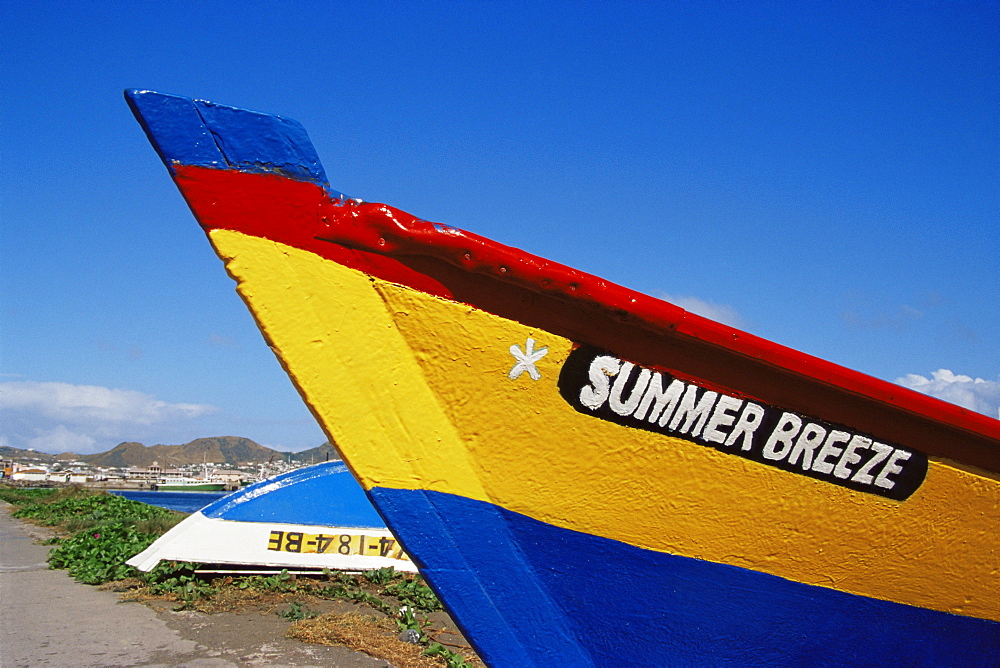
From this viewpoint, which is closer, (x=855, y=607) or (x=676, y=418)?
(x=676, y=418)

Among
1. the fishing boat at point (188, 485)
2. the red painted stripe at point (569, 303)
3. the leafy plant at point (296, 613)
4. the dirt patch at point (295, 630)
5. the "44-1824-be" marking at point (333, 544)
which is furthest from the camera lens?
the fishing boat at point (188, 485)

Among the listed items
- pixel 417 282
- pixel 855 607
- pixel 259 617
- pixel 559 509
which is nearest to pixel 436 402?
pixel 417 282

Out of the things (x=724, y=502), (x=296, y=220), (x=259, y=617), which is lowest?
(x=259, y=617)

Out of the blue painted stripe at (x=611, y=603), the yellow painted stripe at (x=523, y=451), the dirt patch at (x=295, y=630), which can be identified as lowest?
the dirt patch at (x=295, y=630)

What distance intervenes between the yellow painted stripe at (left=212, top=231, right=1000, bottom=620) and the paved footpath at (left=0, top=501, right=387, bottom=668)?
11.4 feet

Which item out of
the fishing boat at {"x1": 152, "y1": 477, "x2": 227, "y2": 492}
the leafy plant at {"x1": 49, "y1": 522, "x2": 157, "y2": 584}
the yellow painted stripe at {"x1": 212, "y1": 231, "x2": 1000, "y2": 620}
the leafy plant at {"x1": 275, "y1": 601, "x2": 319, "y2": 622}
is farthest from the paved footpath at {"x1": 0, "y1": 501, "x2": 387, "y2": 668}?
the fishing boat at {"x1": 152, "y1": 477, "x2": 227, "y2": 492}

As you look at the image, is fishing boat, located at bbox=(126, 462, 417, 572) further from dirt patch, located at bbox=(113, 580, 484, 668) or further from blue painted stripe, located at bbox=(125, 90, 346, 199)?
blue painted stripe, located at bbox=(125, 90, 346, 199)

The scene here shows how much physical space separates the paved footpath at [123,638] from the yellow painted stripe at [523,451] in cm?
348

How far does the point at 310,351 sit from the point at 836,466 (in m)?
1.85

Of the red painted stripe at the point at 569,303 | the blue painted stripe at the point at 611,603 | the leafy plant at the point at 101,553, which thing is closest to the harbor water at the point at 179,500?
the leafy plant at the point at 101,553

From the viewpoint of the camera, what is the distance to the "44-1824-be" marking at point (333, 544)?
23.9 ft

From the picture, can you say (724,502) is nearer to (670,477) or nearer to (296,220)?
(670,477)

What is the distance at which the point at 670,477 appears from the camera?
2.28 meters

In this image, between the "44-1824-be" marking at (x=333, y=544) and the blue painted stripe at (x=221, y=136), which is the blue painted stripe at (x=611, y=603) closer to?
the blue painted stripe at (x=221, y=136)
